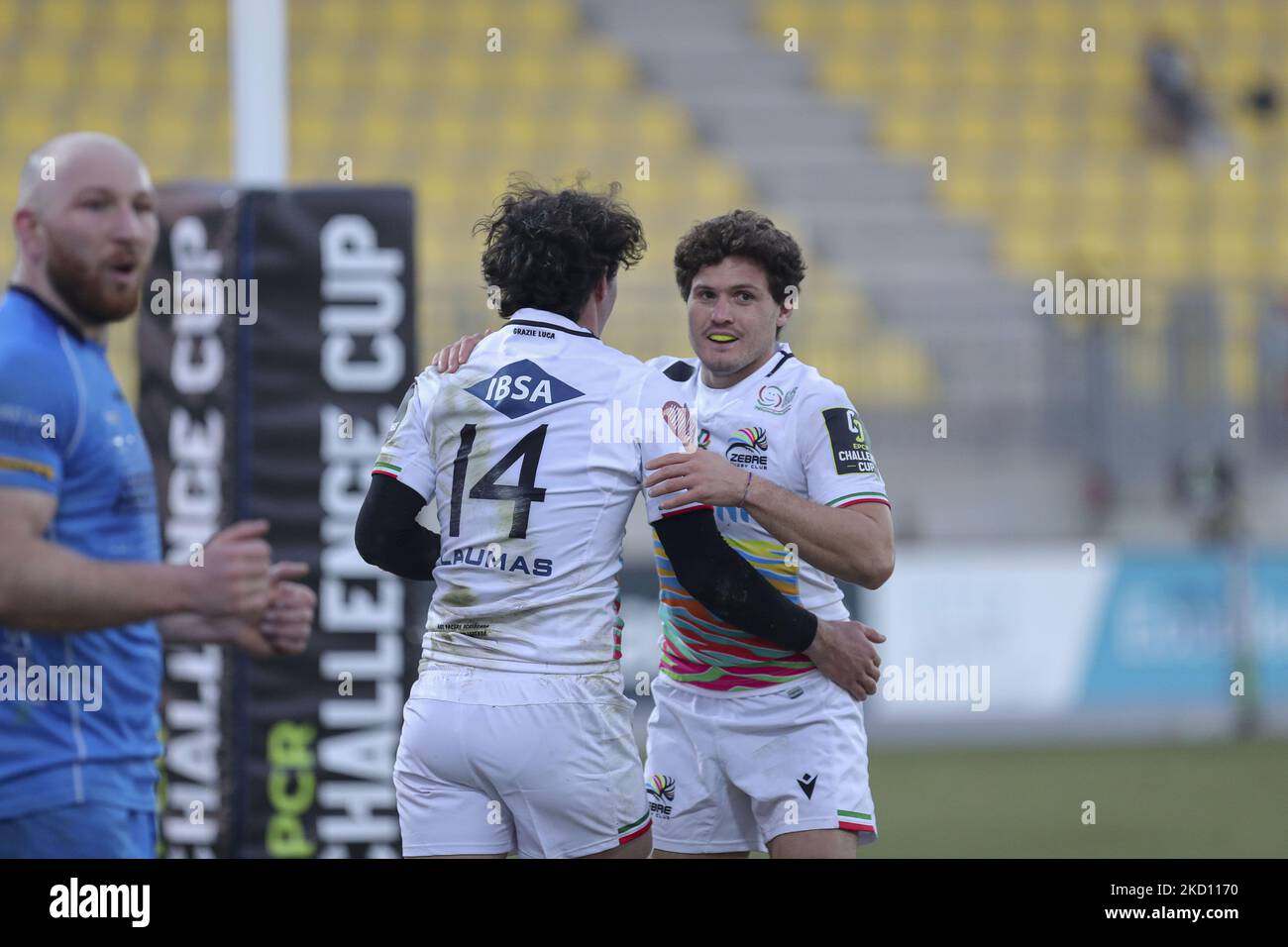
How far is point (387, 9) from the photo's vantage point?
58.9 feet

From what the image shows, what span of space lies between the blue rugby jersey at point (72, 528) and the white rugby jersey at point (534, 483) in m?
0.68

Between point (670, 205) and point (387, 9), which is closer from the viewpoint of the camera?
A: point (670, 205)

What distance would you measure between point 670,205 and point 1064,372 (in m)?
4.83

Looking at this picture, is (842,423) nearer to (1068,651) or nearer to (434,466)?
(434,466)

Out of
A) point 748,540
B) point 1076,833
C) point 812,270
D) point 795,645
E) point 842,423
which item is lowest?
point 1076,833

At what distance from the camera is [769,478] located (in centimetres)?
436

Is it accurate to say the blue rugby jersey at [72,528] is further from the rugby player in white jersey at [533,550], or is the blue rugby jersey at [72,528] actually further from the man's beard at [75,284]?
the rugby player in white jersey at [533,550]

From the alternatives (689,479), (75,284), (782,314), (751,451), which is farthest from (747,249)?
(75,284)

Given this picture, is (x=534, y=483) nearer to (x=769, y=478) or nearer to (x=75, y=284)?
(x=769, y=478)

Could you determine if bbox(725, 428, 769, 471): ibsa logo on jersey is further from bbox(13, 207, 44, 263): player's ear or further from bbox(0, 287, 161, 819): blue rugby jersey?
bbox(13, 207, 44, 263): player's ear

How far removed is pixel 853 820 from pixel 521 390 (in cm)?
147

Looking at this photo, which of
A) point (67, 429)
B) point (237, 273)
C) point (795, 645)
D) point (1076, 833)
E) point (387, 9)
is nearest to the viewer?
point (67, 429)

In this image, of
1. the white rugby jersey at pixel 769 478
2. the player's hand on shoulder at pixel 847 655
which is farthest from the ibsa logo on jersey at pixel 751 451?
the player's hand on shoulder at pixel 847 655

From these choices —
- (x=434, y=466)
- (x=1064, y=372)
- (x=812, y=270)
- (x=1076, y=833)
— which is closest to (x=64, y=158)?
(x=434, y=466)
